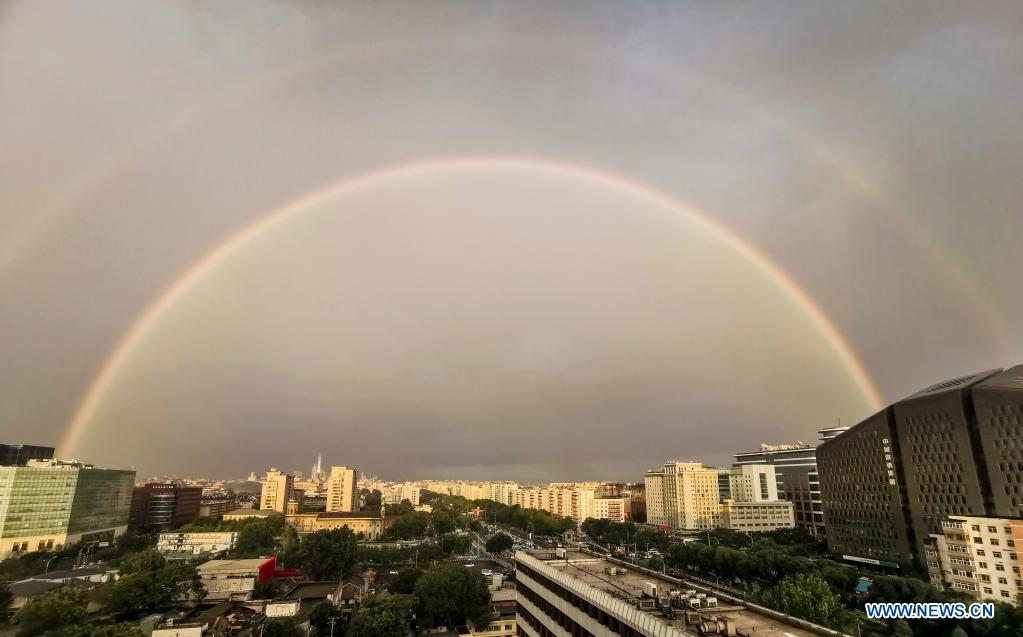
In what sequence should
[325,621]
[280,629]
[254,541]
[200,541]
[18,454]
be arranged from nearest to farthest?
1. [280,629]
2. [325,621]
3. [254,541]
4. [200,541]
5. [18,454]

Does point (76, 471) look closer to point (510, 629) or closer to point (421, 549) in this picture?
point (421, 549)

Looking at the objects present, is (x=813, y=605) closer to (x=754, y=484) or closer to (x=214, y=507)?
(x=754, y=484)

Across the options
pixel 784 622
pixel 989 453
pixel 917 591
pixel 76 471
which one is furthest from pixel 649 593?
pixel 76 471

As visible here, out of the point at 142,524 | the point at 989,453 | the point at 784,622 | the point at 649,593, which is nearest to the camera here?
the point at 784,622

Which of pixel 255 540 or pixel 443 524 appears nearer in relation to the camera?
pixel 255 540

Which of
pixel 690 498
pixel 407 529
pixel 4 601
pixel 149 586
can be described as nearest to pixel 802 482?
pixel 690 498

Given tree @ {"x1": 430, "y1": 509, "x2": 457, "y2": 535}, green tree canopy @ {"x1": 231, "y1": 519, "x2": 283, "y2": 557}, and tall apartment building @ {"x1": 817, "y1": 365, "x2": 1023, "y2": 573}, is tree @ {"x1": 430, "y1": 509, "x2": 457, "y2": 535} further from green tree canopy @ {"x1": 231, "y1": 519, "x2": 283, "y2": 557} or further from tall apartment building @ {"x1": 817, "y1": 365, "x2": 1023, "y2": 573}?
tall apartment building @ {"x1": 817, "y1": 365, "x2": 1023, "y2": 573}
